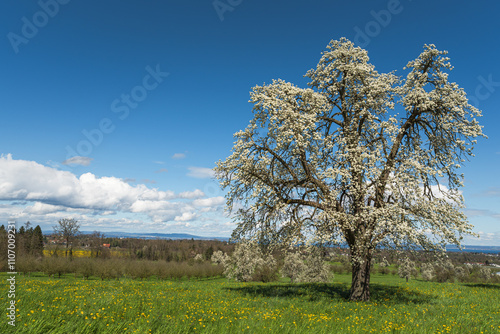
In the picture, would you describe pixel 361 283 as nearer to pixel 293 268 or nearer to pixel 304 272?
pixel 304 272

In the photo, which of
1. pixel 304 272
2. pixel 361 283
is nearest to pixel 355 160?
pixel 361 283

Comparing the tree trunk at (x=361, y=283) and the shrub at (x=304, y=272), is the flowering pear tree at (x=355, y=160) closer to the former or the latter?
the tree trunk at (x=361, y=283)

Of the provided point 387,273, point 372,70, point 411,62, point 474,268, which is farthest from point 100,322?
point 387,273

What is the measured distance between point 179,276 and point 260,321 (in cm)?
6831

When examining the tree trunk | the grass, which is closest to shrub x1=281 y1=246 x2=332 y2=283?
the tree trunk

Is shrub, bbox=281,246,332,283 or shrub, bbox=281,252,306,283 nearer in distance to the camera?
shrub, bbox=281,246,332,283

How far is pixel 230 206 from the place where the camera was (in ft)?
64.7

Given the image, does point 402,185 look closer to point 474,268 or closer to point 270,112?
point 270,112

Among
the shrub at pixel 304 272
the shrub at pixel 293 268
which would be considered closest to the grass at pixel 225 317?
the shrub at pixel 304 272

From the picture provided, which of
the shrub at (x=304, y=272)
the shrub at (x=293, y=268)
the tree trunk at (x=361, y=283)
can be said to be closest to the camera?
the tree trunk at (x=361, y=283)

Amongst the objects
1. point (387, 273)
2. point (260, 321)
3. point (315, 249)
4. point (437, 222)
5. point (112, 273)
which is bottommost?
point (387, 273)

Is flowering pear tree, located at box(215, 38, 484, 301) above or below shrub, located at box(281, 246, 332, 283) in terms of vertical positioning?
above

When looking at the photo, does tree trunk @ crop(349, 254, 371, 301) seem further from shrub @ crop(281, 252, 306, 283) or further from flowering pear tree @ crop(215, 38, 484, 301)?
shrub @ crop(281, 252, 306, 283)

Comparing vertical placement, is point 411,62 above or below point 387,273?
above
